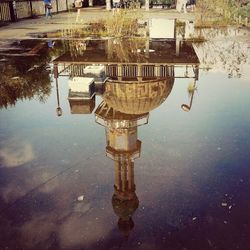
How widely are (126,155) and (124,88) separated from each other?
469cm

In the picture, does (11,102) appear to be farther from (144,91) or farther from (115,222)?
(115,222)

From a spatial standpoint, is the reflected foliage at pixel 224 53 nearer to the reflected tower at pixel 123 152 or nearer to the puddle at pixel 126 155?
the puddle at pixel 126 155

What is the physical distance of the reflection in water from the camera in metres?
6.83

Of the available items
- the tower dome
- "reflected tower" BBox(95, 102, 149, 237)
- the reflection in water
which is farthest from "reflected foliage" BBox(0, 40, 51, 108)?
"reflected tower" BBox(95, 102, 149, 237)

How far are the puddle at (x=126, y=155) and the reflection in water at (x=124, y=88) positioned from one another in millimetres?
40

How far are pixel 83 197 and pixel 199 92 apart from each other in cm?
751

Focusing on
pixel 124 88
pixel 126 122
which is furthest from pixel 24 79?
pixel 126 122

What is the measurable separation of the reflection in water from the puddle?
40 millimetres

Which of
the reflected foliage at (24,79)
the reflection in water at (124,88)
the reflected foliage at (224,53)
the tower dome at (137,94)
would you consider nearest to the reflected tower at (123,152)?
the reflection in water at (124,88)

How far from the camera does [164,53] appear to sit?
1781 cm

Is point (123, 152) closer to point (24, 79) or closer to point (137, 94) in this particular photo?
point (137, 94)

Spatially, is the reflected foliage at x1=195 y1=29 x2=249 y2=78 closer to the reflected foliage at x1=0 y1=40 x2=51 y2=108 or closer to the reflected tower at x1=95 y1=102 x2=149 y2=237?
the reflected tower at x1=95 y1=102 x2=149 y2=237

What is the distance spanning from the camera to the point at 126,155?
26.3 ft

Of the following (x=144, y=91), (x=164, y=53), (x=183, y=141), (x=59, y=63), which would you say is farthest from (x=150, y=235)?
(x=164, y=53)
